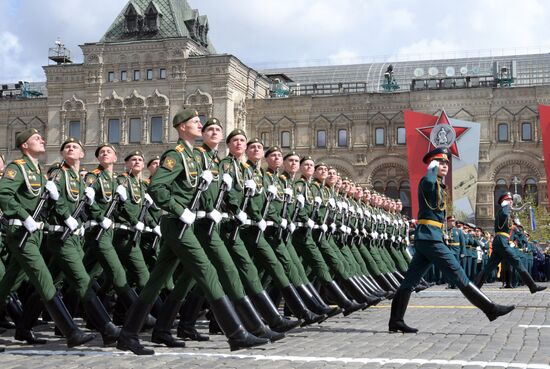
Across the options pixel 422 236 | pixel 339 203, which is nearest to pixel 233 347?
pixel 422 236

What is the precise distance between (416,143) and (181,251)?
4005 cm

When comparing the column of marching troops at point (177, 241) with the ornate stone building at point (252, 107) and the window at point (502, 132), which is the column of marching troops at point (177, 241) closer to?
the ornate stone building at point (252, 107)

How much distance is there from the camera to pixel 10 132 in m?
59.8

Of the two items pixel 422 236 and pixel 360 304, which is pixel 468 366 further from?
pixel 360 304

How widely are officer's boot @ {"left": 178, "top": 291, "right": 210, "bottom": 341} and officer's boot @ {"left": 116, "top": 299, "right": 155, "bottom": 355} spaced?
1.57 meters

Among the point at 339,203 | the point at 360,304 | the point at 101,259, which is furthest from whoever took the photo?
the point at 339,203

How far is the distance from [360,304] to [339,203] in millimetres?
1872

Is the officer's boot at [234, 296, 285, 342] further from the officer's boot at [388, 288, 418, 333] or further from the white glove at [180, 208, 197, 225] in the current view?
the officer's boot at [388, 288, 418, 333]

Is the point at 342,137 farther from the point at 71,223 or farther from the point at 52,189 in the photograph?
the point at 52,189

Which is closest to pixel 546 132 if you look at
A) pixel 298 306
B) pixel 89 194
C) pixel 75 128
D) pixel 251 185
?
pixel 75 128

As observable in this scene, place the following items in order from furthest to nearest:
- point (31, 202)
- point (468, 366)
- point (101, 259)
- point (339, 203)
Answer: point (339, 203) → point (101, 259) → point (31, 202) → point (468, 366)

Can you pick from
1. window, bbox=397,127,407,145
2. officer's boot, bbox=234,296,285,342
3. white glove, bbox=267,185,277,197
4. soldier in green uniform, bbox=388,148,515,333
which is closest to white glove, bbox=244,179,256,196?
white glove, bbox=267,185,277,197

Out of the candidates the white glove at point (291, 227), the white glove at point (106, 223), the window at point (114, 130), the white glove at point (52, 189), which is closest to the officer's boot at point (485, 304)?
the white glove at point (291, 227)

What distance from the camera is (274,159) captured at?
430 inches
